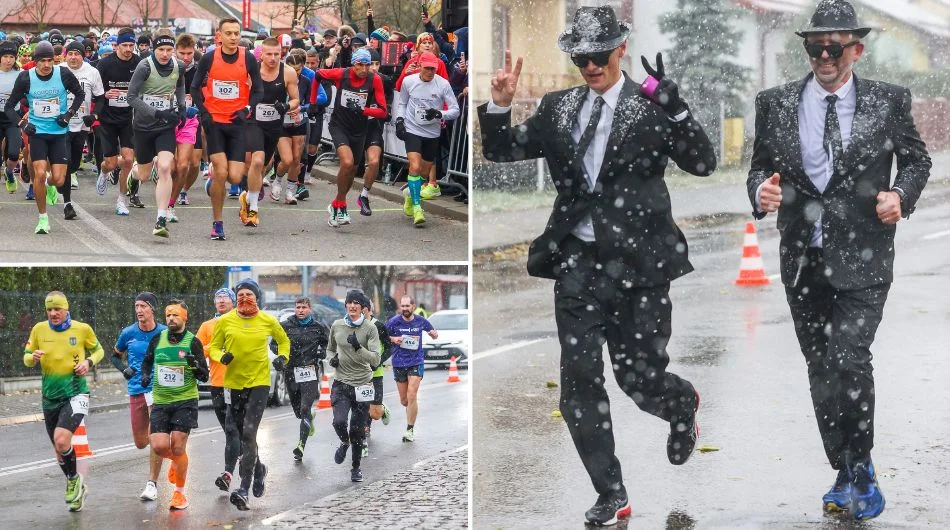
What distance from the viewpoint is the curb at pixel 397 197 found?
51.2 feet

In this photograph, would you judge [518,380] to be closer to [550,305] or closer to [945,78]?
[550,305]

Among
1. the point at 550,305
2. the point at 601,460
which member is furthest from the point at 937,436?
the point at 550,305

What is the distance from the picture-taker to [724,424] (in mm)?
8094

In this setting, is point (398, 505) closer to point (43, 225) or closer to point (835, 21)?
point (835, 21)

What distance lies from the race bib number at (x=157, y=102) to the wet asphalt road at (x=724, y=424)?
3332 mm

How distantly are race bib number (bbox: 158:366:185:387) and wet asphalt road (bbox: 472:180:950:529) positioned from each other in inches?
75.2

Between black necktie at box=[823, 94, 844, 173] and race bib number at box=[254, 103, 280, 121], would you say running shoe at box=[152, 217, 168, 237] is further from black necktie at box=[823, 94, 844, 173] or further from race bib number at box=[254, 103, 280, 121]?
black necktie at box=[823, 94, 844, 173]

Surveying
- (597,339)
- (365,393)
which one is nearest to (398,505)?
(365,393)

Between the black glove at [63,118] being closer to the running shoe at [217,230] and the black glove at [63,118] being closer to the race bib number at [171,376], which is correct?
the running shoe at [217,230]

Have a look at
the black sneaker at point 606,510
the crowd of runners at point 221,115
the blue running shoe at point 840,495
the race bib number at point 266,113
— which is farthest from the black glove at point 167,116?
the blue running shoe at point 840,495

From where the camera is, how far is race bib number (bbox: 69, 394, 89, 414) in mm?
9742

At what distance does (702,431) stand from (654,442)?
0.41m

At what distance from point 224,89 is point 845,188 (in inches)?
298

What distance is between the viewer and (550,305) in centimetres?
1353
